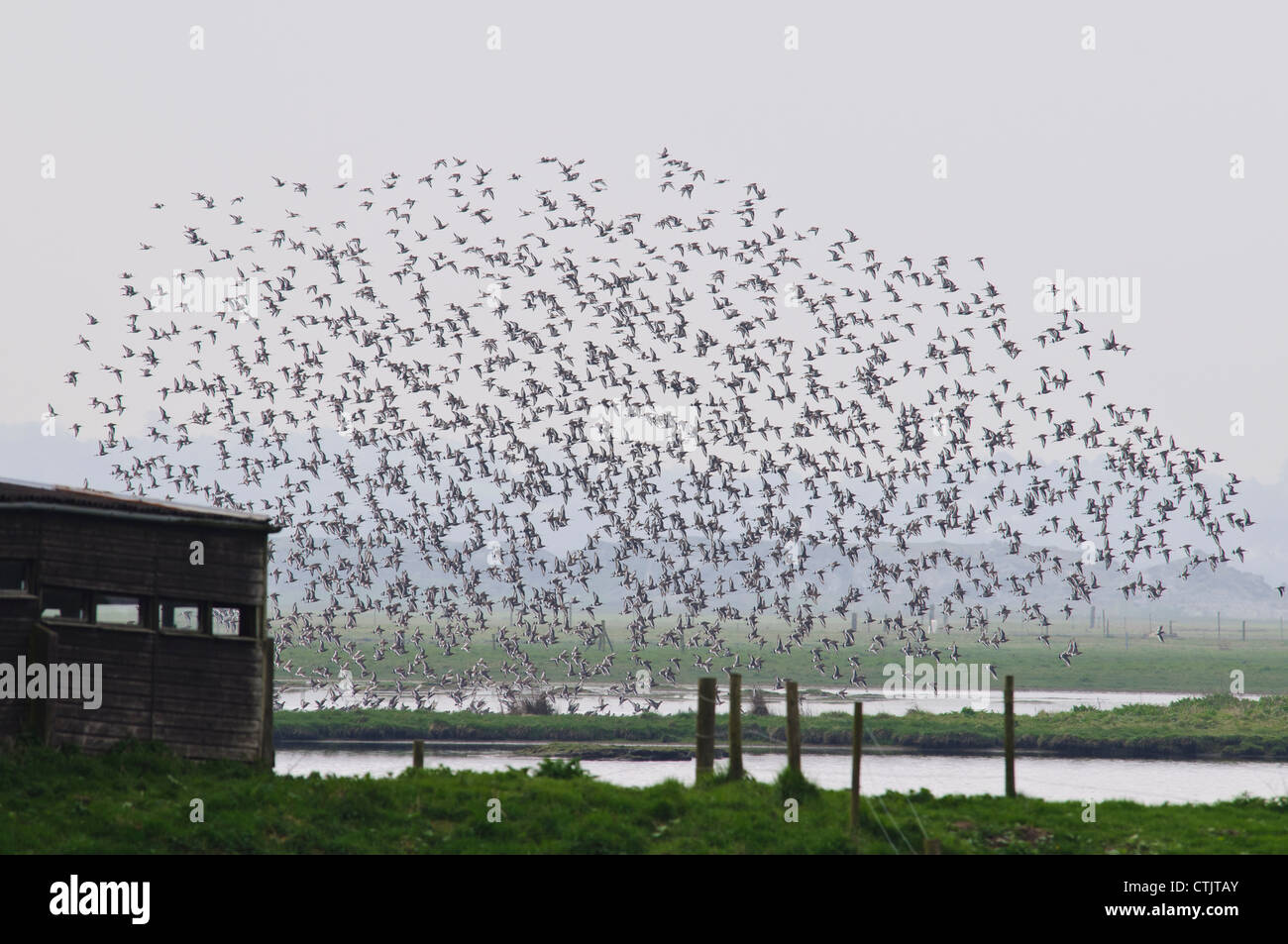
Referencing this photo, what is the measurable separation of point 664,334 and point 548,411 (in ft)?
38.3

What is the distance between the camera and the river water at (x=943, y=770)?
5812cm

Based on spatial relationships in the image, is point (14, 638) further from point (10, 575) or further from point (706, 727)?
point (706, 727)

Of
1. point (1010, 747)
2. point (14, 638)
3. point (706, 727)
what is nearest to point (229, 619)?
point (14, 638)

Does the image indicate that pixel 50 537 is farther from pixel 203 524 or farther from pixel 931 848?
pixel 931 848

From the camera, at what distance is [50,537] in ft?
103

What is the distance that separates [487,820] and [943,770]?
4316 cm

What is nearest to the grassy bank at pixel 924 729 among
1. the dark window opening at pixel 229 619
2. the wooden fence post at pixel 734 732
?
the dark window opening at pixel 229 619

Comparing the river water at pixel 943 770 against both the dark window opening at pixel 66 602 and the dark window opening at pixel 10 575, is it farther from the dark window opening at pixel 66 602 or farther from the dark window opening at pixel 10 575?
the dark window opening at pixel 66 602

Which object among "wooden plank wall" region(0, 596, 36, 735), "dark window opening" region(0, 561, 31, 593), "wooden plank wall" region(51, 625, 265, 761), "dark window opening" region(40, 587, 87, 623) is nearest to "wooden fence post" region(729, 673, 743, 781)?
"wooden plank wall" region(51, 625, 265, 761)

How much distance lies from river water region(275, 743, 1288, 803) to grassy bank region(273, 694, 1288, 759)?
7.30 feet

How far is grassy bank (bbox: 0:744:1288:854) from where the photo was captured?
88.1ft

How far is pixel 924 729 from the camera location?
263 ft

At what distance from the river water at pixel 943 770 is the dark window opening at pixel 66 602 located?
19.1 metres
